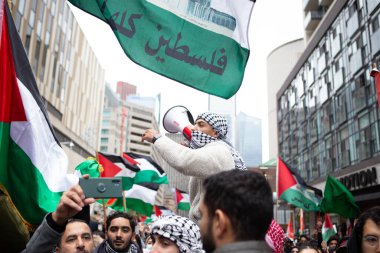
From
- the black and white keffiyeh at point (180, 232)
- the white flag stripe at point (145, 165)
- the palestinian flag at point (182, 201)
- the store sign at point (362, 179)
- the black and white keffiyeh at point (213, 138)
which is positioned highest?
the store sign at point (362, 179)

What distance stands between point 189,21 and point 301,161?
40.9m

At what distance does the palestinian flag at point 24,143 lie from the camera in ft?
9.59

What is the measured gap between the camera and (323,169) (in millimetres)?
35438

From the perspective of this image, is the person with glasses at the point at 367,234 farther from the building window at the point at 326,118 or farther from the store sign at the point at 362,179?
the building window at the point at 326,118

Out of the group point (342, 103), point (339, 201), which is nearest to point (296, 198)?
point (339, 201)

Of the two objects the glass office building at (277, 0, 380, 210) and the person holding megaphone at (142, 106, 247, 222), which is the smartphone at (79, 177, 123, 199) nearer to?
the person holding megaphone at (142, 106, 247, 222)

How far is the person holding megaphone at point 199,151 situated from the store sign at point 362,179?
22.4m

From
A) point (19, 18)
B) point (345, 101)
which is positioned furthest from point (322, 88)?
point (19, 18)

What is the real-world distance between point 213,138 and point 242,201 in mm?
1678

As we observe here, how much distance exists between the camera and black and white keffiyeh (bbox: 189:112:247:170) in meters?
3.38

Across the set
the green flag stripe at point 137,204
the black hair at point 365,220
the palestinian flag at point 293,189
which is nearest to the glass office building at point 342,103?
the palestinian flag at point 293,189

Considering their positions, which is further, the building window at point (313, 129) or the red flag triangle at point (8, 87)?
the building window at point (313, 129)

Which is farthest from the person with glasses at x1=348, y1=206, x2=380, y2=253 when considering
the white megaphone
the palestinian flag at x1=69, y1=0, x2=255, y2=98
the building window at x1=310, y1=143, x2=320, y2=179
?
the building window at x1=310, y1=143, x2=320, y2=179

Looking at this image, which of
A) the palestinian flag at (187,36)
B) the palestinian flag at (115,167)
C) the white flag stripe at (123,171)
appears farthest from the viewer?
the white flag stripe at (123,171)
